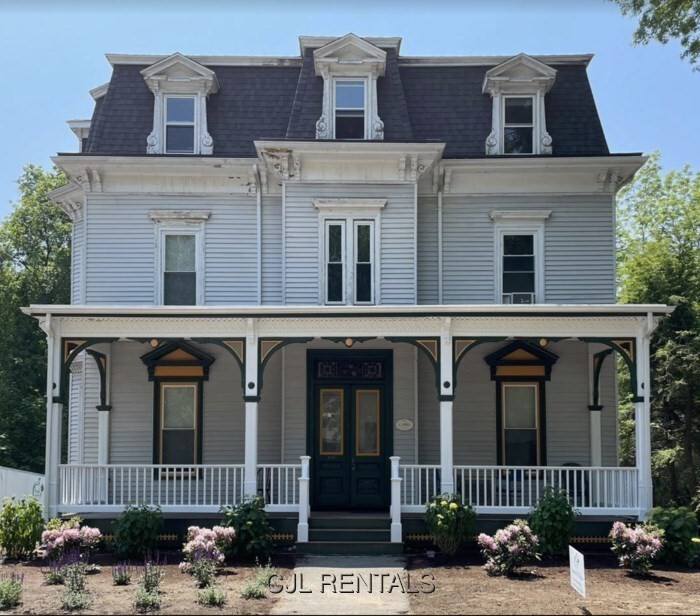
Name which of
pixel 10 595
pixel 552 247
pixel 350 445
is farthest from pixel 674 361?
pixel 10 595

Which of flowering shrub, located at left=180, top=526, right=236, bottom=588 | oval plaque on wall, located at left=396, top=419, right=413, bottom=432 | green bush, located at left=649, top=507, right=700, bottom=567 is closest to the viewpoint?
flowering shrub, located at left=180, top=526, right=236, bottom=588

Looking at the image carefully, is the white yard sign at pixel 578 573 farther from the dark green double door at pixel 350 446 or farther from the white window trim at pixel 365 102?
the white window trim at pixel 365 102

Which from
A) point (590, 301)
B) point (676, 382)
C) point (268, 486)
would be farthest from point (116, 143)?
point (676, 382)

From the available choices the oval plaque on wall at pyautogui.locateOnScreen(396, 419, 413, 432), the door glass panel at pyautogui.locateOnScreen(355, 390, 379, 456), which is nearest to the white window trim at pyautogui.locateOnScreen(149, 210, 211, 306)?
the door glass panel at pyautogui.locateOnScreen(355, 390, 379, 456)

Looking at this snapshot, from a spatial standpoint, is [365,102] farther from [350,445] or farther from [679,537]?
[679,537]

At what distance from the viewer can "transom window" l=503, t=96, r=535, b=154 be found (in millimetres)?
17781

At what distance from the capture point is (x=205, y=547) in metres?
12.0

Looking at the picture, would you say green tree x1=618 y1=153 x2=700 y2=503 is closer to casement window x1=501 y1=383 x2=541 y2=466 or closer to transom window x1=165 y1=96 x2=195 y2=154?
casement window x1=501 y1=383 x2=541 y2=466

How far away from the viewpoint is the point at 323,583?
11625 mm

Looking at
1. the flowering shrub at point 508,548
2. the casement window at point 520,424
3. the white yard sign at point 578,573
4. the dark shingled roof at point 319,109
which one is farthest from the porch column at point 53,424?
the white yard sign at point 578,573

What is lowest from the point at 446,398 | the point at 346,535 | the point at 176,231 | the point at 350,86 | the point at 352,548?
the point at 352,548

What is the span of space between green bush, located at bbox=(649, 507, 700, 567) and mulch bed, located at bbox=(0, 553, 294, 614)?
5730 mm

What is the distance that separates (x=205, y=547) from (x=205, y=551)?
0.05 metres

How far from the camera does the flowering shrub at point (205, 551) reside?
11414 mm
